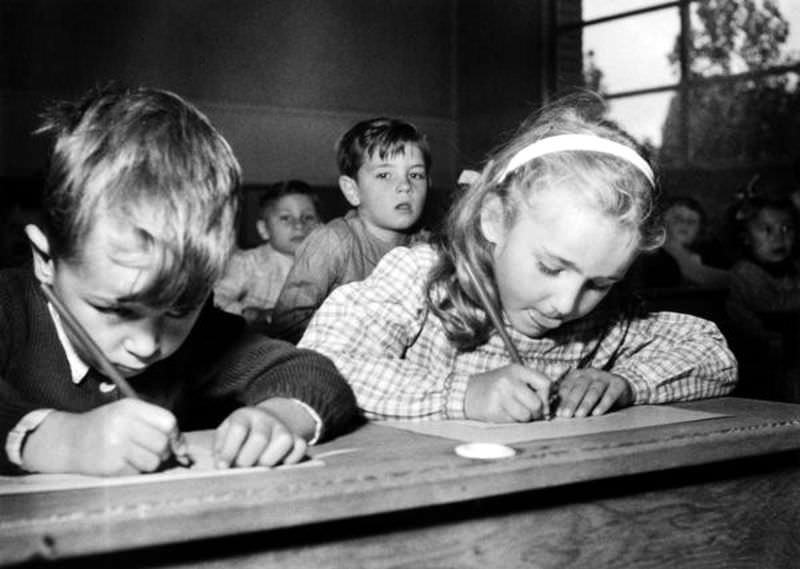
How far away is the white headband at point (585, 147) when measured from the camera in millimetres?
1487

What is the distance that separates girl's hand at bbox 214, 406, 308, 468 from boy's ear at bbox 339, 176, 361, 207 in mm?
2732

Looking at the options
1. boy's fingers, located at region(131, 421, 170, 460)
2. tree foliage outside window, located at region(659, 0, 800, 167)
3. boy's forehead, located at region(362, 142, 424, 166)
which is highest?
tree foliage outside window, located at region(659, 0, 800, 167)

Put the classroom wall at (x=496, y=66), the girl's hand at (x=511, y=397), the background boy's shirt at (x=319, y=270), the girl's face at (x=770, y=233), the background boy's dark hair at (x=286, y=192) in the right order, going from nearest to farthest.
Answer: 1. the girl's hand at (x=511, y=397)
2. the background boy's shirt at (x=319, y=270)
3. the girl's face at (x=770, y=233)
4. the background boy's dark hair at (x=286, y=192)
5. the classroom wall at (x=496, y=66)

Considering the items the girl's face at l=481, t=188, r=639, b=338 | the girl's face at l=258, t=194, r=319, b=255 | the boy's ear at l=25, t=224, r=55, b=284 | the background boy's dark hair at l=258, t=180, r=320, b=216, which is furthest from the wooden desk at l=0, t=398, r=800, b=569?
the background boy's dark hair at l=258, t=180, r=320, b=216

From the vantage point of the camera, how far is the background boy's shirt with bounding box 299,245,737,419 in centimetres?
142

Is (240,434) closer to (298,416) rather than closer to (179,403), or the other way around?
(298,416)

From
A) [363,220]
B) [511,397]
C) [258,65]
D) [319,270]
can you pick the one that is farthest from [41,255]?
[258,65]

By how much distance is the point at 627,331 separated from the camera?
5.65 ft

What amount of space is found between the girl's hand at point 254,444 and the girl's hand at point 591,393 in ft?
1.62

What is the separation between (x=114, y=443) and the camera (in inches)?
35.7

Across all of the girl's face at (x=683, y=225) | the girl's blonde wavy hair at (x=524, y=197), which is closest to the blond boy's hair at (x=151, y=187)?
the girl's blonde wavy hair at (x=524, y=197)

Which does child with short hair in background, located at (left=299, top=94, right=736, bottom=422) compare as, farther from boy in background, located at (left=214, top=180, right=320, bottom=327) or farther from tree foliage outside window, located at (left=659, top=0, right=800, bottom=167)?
tree foliage outside window, located at (left=659, top=0, right=800, bottom=167)

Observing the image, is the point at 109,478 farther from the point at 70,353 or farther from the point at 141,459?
the point at 70,353

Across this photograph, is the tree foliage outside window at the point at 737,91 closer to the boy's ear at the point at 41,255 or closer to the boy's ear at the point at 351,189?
the boy's ear at the point at 351,189
